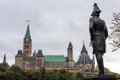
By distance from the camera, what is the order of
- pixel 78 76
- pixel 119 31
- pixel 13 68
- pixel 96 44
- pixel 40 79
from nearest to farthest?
pixel 96 44 → pixel 119 31 → pixel 40 79 → pixel 13 68 → pixel 78 76

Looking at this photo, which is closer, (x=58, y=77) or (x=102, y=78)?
(x=102, y=78)

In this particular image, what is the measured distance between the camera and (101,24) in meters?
16.3

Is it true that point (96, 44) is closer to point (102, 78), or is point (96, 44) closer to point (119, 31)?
point (102, 78)

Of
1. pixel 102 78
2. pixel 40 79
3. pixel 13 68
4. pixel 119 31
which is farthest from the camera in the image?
pixel 13 68

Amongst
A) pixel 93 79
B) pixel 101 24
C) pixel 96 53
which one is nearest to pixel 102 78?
pixel 93 79

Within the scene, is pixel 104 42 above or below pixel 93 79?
above

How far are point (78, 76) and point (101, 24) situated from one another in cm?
14174

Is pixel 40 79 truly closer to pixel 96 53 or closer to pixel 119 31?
pixel 119 31

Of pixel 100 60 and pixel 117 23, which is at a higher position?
pixel 117 23

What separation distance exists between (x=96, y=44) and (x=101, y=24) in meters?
1.01

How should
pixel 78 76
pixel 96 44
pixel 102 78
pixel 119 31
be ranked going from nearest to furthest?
1. pixel 102 78
2. pixel 96 44
3. pixel 119 31
4. pixel 78 76

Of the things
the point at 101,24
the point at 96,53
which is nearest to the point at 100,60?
the point at 96,53

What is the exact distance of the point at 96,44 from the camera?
16219mm

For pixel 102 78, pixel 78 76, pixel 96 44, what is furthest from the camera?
pixel 78 76
